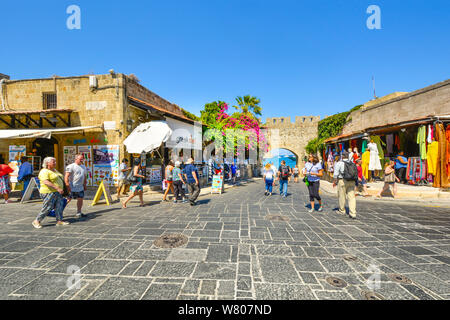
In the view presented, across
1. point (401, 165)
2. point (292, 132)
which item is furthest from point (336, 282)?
point (292, 132)

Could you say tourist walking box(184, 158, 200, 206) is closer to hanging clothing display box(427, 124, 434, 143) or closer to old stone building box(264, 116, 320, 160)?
hanging clothing display box(427, 124, 434, 143)

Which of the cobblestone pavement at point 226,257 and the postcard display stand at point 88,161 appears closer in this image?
the cobblestone pavement at point 226,257

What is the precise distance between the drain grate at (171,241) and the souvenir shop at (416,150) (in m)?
9.63

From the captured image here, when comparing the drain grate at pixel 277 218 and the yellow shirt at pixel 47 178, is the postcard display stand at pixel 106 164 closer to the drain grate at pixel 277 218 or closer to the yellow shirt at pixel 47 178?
the yellow shirt at pixel 47 178

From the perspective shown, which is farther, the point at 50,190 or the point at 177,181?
the point at 177,181

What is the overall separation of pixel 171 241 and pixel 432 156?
1042cm

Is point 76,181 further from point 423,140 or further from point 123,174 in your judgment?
point 423,140

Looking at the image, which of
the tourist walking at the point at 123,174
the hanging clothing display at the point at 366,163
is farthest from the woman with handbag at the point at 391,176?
the tourist walking at the point at 123,174

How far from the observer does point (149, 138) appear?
8453 millimetres

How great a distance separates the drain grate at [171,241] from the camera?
348 centimetres

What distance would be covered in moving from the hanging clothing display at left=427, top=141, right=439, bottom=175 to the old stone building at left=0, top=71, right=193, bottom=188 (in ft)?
40.4

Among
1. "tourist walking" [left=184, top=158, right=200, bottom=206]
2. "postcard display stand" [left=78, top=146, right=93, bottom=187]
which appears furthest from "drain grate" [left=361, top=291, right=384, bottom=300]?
"postcard display stand" [left=78, top=146, right=93, bottom=187]
